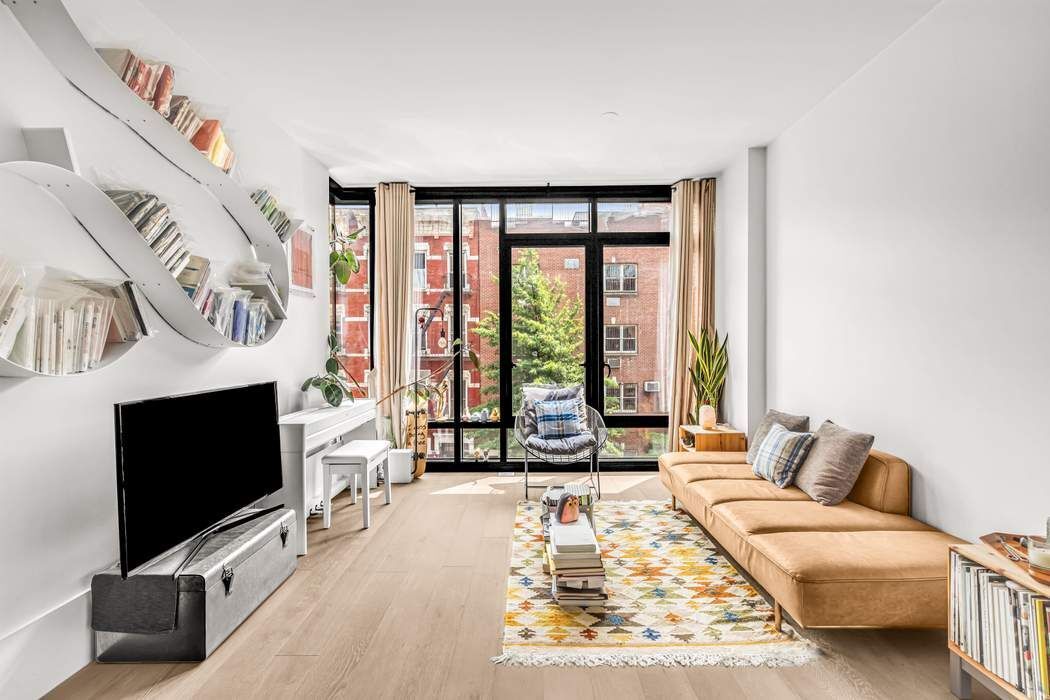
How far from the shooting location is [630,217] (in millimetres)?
5980

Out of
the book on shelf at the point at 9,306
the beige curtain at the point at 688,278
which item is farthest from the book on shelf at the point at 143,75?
the beige curtain at the point at 688,278

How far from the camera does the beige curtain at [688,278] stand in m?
5.74

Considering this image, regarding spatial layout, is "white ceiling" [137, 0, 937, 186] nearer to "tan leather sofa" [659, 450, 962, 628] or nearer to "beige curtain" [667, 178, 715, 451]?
"beige curtain" [667, 178, 715, 451]

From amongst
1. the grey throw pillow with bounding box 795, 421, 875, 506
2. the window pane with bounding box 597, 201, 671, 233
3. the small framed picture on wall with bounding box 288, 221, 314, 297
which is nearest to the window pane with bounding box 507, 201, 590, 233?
the window pane with bounding box 597, 201, 671, 233

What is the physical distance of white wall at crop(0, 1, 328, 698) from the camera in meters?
2.10

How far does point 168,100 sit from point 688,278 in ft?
14.7

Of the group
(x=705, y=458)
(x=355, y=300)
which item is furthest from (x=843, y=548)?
(x=355, y=300)

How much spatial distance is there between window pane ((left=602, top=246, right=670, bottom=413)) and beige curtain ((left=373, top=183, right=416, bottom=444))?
1964mm

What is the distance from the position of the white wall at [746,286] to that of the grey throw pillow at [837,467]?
1586mm

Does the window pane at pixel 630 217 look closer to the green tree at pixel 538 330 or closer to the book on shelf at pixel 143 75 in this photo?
the green tree at pixel 538 330

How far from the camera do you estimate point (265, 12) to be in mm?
2824

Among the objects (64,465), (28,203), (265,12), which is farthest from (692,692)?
(265,12)

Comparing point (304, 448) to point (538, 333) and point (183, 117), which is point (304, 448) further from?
point (538, 333)

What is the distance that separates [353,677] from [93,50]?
103 inches
